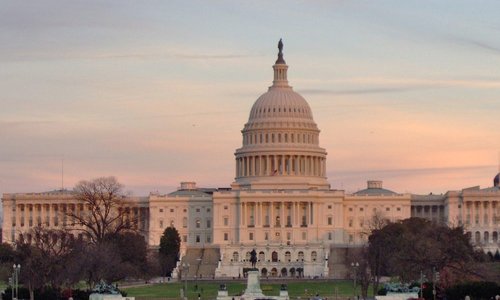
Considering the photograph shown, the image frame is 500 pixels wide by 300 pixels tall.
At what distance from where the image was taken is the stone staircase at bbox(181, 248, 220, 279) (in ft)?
573

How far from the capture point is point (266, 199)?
195625mm

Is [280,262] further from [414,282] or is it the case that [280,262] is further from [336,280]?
[414,282]

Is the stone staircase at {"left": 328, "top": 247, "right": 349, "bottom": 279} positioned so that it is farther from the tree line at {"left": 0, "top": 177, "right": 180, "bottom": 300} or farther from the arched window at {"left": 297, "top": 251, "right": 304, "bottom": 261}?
the tree line at {"left": 0, "top": 177, "right": 180, "bottom": 300}

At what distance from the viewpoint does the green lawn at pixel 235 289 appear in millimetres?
123569

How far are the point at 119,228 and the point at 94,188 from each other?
1356cm

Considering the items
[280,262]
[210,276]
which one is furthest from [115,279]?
[280,262]

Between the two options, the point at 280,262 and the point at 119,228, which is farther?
the point at 280,262

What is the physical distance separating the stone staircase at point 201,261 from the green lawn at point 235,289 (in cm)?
2289

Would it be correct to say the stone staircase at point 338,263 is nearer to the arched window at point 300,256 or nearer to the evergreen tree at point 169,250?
the arched window at point 300,256

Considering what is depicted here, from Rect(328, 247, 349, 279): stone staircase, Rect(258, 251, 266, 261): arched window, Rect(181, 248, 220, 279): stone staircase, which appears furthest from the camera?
Rect(258, 251, 266, 261): arched window

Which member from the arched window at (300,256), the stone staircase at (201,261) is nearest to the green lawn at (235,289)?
the stone staircase at (201,261)

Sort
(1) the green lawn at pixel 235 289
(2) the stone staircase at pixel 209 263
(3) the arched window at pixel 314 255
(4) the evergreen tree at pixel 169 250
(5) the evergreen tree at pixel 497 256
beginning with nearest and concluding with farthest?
(1) the green lawn at pixel 235 289
(5) the evergreen tree at pixel 497 256
(4) the evergreen tree at pixel 169 250
(2) the stone staircase at pixel 209 263
(3) the arched window at pixel 314 255

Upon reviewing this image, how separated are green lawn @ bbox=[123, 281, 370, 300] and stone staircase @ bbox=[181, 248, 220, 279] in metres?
22.9

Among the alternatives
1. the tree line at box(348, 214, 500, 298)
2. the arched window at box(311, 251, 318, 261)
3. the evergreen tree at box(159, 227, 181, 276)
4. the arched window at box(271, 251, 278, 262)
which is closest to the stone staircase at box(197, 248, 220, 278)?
the evergreen tree at box(159, 227, 181, 276)
